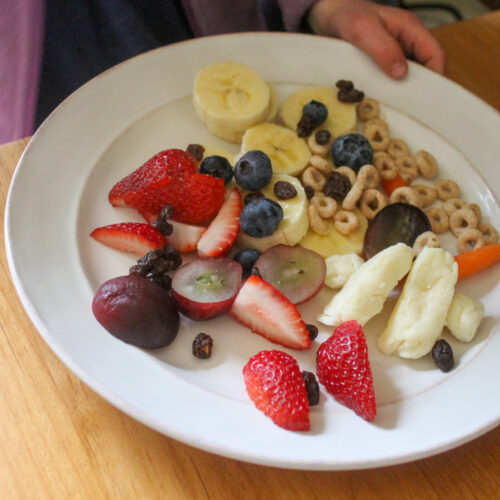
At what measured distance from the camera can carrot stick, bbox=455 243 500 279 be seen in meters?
1.24

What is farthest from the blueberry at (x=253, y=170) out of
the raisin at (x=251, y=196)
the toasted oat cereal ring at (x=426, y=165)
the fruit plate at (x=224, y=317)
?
the toasted oat cereal ring at (x=426, y=165)

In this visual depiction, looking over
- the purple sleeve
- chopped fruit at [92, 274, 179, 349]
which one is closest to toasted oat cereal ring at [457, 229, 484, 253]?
chopped fruit at [92, 274, 179, 349]

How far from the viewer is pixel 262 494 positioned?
3.12ft

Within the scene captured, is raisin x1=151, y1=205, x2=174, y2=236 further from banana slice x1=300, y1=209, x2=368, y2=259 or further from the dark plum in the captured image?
the dark plum

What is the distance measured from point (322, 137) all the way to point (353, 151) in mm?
91

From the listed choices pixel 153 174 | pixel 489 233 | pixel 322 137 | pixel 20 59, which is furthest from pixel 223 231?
pixel 20 59

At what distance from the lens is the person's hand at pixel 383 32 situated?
1615mm

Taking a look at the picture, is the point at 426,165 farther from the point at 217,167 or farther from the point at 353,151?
the point at 217,167

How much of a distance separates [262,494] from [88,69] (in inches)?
50.8

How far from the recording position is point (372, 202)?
4.63ft

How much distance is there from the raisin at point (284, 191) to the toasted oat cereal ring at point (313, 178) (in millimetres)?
76

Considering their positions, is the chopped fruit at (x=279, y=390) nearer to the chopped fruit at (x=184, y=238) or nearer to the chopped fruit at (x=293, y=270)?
the chopped fruit at (x=293, y=270)

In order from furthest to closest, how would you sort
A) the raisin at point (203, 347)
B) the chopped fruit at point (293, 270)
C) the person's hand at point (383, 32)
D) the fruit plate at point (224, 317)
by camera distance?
the person's hand at point (383, 32)
the chopped fruit at point (293, 270)
the raisin at point (203, 347)
the fruit plate at point (224, 317)

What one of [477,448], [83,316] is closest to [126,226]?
[83,316]
